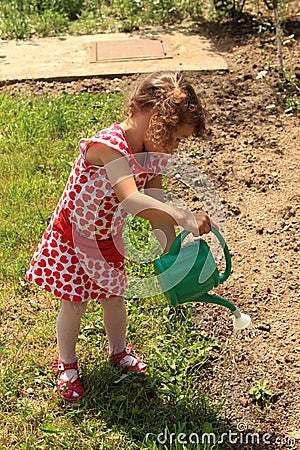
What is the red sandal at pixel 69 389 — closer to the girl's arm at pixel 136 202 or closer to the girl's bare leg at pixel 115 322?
the girl's bare leg at pixel 115 322

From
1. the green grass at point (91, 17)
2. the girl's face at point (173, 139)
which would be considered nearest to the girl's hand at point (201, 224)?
the girl's face at point (173, 139)

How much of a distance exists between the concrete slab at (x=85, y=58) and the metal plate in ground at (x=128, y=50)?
4 cm

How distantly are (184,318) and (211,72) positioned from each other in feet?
8.66

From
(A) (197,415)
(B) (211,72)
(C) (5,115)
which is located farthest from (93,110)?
(A) (197,415)

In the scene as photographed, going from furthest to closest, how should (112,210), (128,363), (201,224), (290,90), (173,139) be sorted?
1. (290,90)
2. (128,363)
3. (112,210)
4. (173,139)
5. (201,224)

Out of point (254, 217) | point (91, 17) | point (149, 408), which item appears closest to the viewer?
point (149, 408)

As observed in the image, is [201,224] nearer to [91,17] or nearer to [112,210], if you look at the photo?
[112,210]

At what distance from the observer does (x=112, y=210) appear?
2512 millimetres

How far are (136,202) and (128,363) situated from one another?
86 cm

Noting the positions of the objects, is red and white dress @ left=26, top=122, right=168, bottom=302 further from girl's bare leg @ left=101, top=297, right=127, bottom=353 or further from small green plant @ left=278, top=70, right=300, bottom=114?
small green plant @ left=278, top=70, right=300, bottom=114

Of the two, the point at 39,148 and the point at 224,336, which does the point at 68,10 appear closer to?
the point at 39,148

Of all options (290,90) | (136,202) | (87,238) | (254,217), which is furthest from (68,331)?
(290,90)

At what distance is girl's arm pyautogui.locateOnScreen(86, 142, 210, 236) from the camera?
2.23 metres

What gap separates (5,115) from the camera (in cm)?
475
